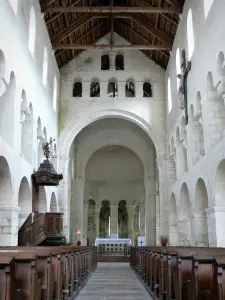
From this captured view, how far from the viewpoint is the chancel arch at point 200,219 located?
1274cm

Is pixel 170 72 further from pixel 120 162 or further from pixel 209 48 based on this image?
pixel 120 162

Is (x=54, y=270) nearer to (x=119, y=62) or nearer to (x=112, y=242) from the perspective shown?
(x=112, y=242)

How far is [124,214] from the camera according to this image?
29.0 metres

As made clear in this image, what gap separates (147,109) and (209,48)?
824 centimetres

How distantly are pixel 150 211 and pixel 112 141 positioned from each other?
4.96m

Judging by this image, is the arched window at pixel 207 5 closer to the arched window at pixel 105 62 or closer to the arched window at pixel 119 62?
the arched window at pixel 119 62

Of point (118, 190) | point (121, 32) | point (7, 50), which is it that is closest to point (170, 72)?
point (121, 32)

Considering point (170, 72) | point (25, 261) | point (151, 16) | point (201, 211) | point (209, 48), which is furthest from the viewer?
point (170, 72)

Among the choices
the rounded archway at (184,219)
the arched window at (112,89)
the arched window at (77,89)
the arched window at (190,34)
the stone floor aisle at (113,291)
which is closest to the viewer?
the stone floor aisle at (113,291)

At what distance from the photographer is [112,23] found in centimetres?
1833

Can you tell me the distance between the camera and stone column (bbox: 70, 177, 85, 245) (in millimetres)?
20920

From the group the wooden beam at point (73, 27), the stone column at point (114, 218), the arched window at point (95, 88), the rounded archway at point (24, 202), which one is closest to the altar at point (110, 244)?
the stone column at point (114, 218)

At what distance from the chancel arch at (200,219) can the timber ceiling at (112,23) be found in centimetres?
699

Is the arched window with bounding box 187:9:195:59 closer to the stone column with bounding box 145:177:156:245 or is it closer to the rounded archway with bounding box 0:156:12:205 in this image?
the rounded archway with bounding box 0:156:12:205
